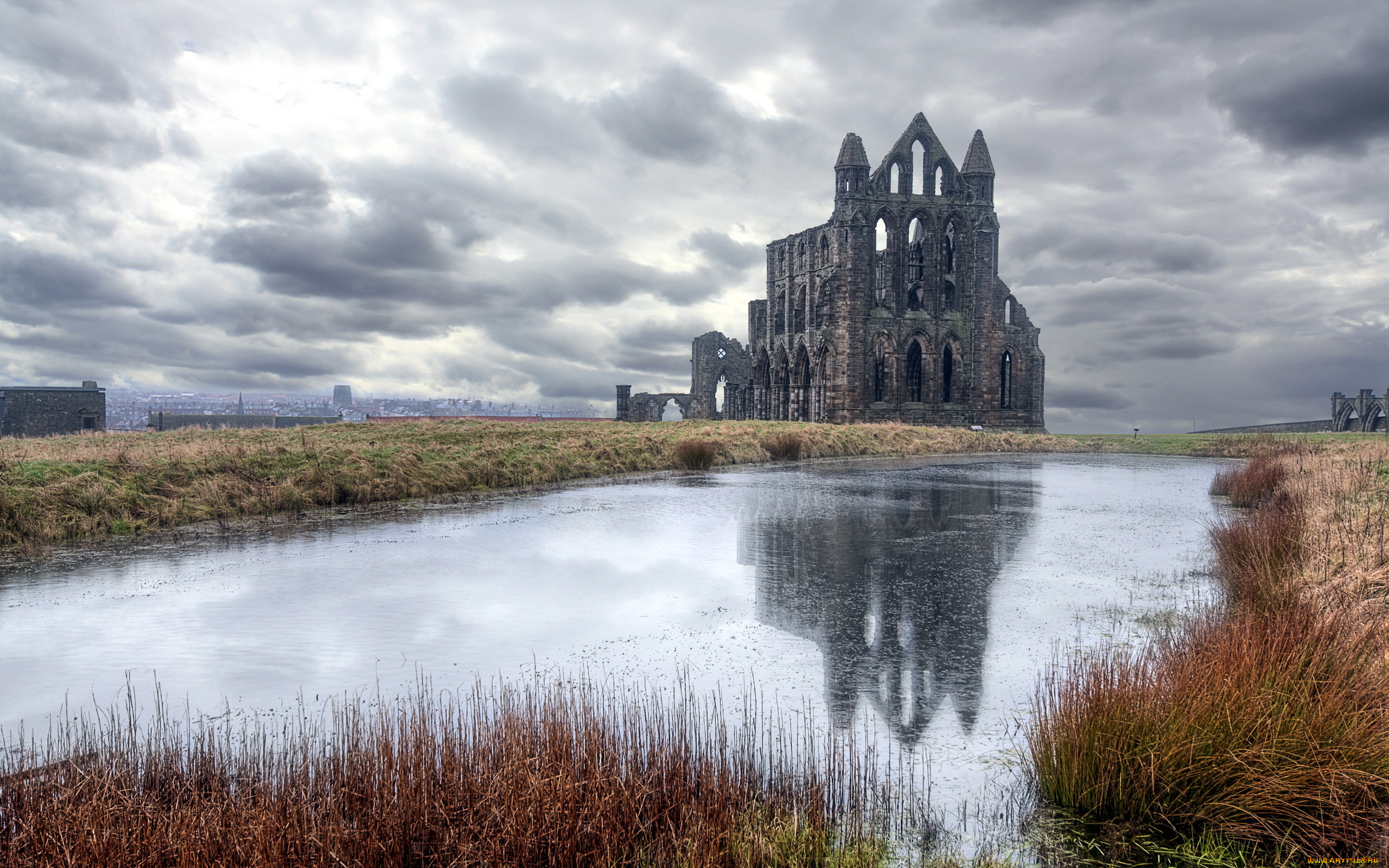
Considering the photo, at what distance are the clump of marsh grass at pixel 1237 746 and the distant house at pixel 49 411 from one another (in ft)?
191

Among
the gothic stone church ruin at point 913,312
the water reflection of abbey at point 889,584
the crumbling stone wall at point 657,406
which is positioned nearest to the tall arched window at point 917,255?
the gothic stone church ruin at point 913,312

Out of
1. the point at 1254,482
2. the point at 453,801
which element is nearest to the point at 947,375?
the point at 1254,482

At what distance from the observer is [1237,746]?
3.42m

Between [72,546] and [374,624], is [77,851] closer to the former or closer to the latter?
[374,624]

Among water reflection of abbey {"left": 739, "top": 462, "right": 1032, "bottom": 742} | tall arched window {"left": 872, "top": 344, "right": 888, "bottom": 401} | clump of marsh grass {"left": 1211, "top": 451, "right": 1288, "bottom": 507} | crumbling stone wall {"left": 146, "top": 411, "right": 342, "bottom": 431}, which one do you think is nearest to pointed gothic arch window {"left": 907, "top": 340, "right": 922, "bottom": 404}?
tall arched window {"left": 872, "top": 344, "right": 888, "bottom": 401}

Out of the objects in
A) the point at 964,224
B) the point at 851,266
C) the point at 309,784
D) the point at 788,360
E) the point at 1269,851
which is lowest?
the point at 1269,851

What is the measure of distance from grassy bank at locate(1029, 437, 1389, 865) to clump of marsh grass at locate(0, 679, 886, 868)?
94cm

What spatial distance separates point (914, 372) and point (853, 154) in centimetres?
1288

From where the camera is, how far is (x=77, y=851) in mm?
2688

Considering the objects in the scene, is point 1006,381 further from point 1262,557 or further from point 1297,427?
point 1262,557

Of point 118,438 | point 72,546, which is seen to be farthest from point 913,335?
point 72,546

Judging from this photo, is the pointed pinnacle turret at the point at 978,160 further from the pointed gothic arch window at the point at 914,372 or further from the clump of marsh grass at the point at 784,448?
the clump of marsh grass at the point at 784,448

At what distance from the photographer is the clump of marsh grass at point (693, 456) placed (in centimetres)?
2266

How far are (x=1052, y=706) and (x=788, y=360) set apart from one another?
46.6 m
